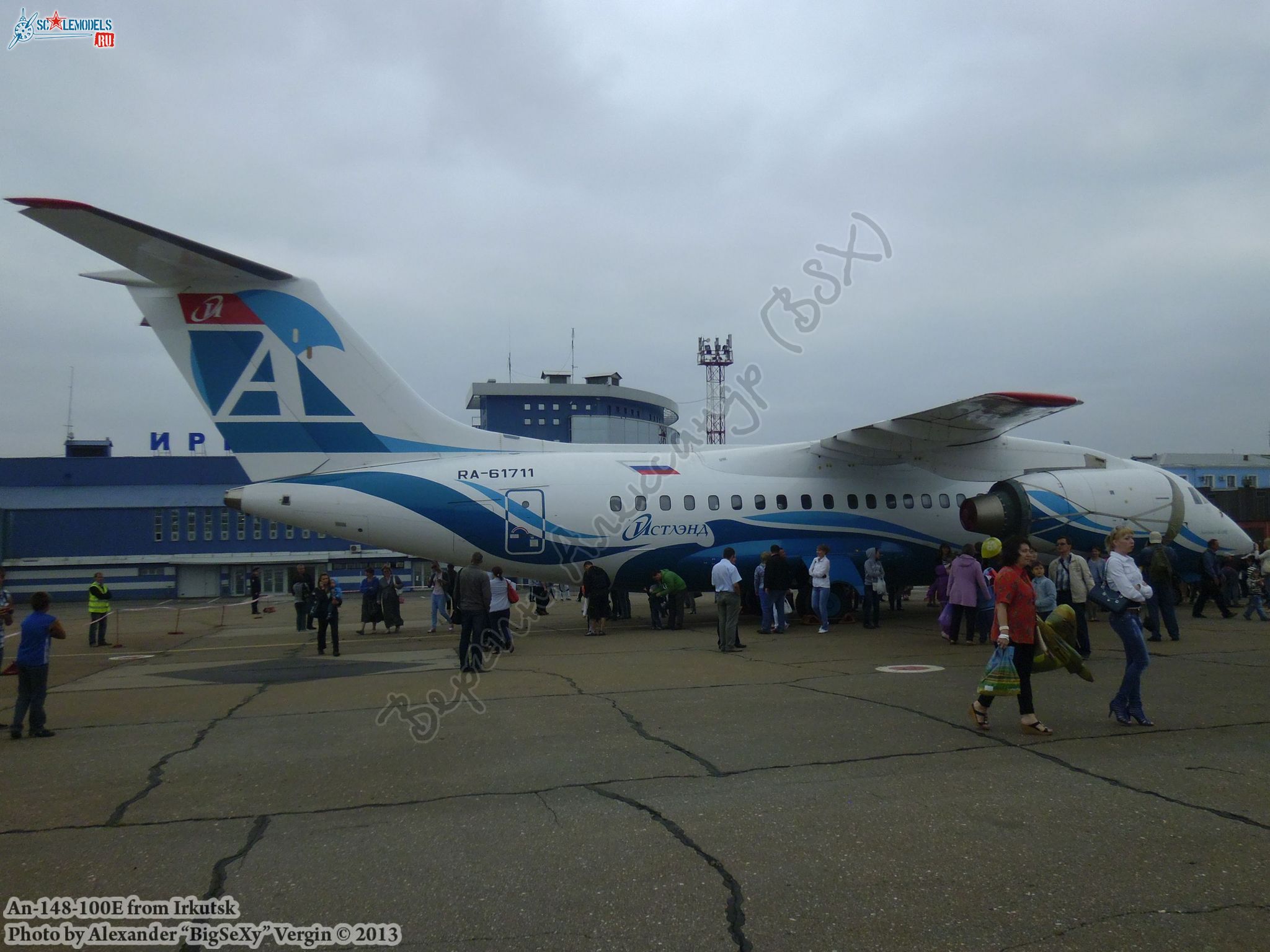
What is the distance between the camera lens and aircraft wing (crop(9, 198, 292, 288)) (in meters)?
10.9

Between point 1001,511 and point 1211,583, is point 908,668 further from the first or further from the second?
point 1211,583

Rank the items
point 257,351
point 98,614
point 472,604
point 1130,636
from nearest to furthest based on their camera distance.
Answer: point 1130,636, point 472,604, point 257,351, point 98,614

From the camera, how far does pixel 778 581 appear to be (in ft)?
50.8

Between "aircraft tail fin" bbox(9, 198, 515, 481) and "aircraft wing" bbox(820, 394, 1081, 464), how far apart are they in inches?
342

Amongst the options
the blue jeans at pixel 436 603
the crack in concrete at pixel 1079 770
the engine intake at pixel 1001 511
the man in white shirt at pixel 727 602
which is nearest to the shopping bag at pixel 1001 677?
the crack in concrete at pixel 1079 770

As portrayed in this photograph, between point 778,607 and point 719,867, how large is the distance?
1162cm

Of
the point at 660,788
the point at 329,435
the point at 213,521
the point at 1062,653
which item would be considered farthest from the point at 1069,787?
the point at 213,521

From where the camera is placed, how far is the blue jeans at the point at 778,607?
1568cm

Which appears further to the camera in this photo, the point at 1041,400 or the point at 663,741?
the point at 1041,400

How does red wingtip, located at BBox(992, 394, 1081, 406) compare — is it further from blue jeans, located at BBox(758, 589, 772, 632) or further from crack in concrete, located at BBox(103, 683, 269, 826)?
crack in concrete, located at BBox(103, 683, 269, 826)

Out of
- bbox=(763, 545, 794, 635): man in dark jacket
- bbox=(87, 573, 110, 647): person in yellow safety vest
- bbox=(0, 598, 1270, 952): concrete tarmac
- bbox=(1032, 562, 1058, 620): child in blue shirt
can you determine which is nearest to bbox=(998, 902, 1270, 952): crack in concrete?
bbox=(0, 598, 1270, 952): concrete tarmac

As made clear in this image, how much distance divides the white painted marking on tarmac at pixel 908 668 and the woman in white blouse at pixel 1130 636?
10.6 feet

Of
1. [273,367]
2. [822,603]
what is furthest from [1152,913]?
[273,367]

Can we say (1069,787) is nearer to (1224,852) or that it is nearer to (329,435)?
(1224,852)
